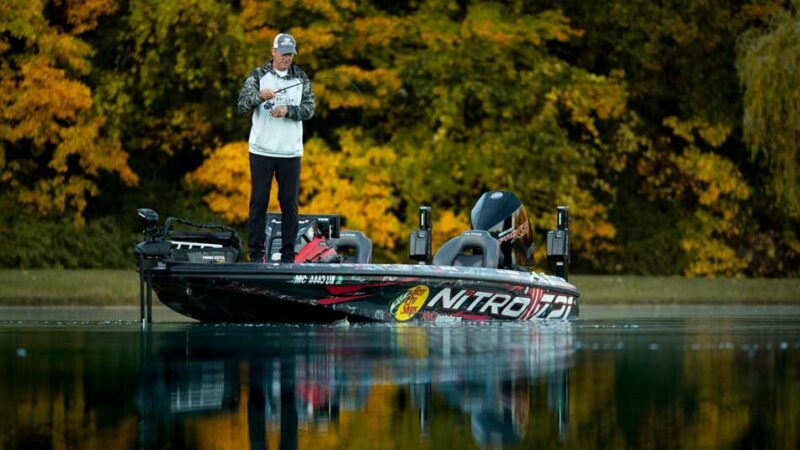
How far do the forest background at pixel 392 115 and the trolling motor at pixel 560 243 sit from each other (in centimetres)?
1442

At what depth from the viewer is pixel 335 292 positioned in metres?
18.5

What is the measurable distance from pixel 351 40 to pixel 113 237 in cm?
587

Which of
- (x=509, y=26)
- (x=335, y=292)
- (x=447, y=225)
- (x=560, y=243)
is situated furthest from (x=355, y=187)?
(x=335, y=292)

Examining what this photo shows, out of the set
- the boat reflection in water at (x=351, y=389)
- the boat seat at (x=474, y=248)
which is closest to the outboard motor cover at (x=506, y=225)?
the boat seat at (x=474, y=248)

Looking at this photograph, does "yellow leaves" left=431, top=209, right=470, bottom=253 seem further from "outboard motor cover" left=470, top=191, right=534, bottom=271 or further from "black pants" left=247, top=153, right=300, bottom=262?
"black pants" left=247, top=153, right=300, bottom=262

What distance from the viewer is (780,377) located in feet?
40.2

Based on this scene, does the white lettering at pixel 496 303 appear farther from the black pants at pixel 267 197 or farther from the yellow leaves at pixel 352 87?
the yellow leaves at pixel 352 87

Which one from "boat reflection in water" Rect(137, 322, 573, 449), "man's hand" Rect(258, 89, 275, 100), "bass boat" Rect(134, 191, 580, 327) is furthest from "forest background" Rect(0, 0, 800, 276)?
"boat reflection in water" Rect(137, 322, 573, 449)

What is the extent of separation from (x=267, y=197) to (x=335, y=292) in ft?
3.57

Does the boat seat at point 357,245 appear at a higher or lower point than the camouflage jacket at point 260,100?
lower

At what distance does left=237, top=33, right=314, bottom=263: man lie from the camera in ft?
60.0

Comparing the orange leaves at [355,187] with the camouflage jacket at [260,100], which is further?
the orange leaves at [355,187]

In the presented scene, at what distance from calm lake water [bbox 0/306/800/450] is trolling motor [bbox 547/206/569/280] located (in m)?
4.04

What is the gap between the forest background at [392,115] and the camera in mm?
36062
